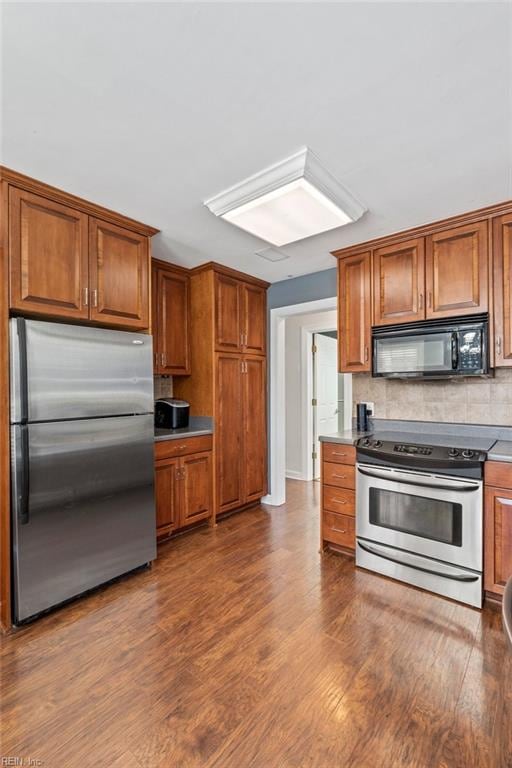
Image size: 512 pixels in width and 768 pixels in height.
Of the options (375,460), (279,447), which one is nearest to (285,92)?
(375,460)

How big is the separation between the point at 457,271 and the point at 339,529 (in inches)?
81.1

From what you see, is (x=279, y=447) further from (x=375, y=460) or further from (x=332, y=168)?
(x=332, y=168)

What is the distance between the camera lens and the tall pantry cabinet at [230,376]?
11.2ft

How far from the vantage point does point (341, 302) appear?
305 cm

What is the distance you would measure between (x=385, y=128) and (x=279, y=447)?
3028mm

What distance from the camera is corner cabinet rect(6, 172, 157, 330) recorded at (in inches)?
77.8

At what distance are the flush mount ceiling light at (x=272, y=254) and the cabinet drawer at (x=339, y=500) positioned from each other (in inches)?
77.7

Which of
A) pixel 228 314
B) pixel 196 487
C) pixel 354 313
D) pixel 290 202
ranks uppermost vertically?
pixel 290 202

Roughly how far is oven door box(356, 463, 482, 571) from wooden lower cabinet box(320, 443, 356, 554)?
3.1 inches

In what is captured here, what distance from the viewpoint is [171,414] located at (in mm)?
3320

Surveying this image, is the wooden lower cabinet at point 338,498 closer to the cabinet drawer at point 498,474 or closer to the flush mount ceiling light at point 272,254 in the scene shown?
the cabinet drawer at point 498,474

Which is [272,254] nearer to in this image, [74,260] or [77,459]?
[74,260]

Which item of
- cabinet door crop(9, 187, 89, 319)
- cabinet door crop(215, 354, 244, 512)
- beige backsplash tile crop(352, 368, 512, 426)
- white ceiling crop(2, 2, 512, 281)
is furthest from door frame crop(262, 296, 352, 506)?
cabinet door crop(9, 187, 89, 319)

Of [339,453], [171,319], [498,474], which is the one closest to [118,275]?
[171,319]
